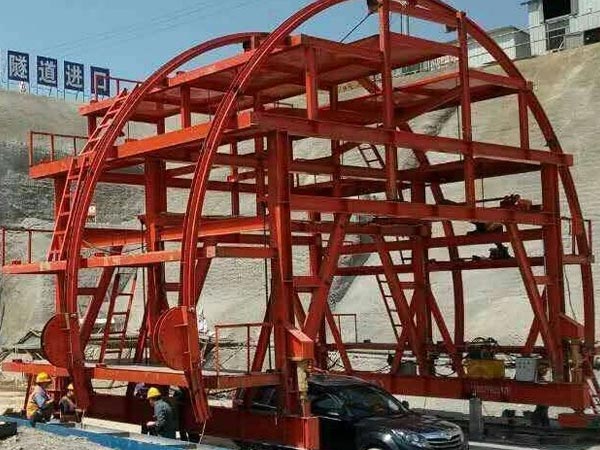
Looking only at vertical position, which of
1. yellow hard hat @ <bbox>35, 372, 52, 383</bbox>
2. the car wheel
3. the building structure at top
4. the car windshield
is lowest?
the car wheel

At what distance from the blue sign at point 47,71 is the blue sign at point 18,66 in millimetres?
885

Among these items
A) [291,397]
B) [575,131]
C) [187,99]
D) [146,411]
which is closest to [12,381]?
[146,411]

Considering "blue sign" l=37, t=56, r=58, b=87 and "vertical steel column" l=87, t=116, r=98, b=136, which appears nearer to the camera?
"vertical steel column" l=87, t=116, r=98, b=136

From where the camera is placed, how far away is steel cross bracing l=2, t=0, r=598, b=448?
547 inches

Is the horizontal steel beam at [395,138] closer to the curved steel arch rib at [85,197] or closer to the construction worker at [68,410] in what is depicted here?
the curved steel arch rib at [85,197]

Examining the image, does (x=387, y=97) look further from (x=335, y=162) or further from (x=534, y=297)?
(x=534, y=297)

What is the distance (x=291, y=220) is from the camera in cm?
1667

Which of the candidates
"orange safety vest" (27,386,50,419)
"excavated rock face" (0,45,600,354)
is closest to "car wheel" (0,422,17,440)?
"orange safety vest" (27,386,50,419)

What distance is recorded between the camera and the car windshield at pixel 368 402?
1330 centimetres

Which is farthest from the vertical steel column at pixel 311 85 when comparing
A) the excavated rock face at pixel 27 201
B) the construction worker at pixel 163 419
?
the excavated rock face at pixel 27 201

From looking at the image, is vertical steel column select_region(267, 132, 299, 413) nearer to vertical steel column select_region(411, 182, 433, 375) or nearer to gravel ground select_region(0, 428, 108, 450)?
gravel ground select_region(0, 428, 108, 450)

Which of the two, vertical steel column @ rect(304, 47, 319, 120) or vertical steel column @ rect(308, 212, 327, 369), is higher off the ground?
vertical steel column @ rect(304, 47, 319, 120)

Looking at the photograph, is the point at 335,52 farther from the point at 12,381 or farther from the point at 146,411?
the point at 12,381

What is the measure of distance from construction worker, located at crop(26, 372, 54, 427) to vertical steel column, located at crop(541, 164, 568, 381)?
10.1 meters
